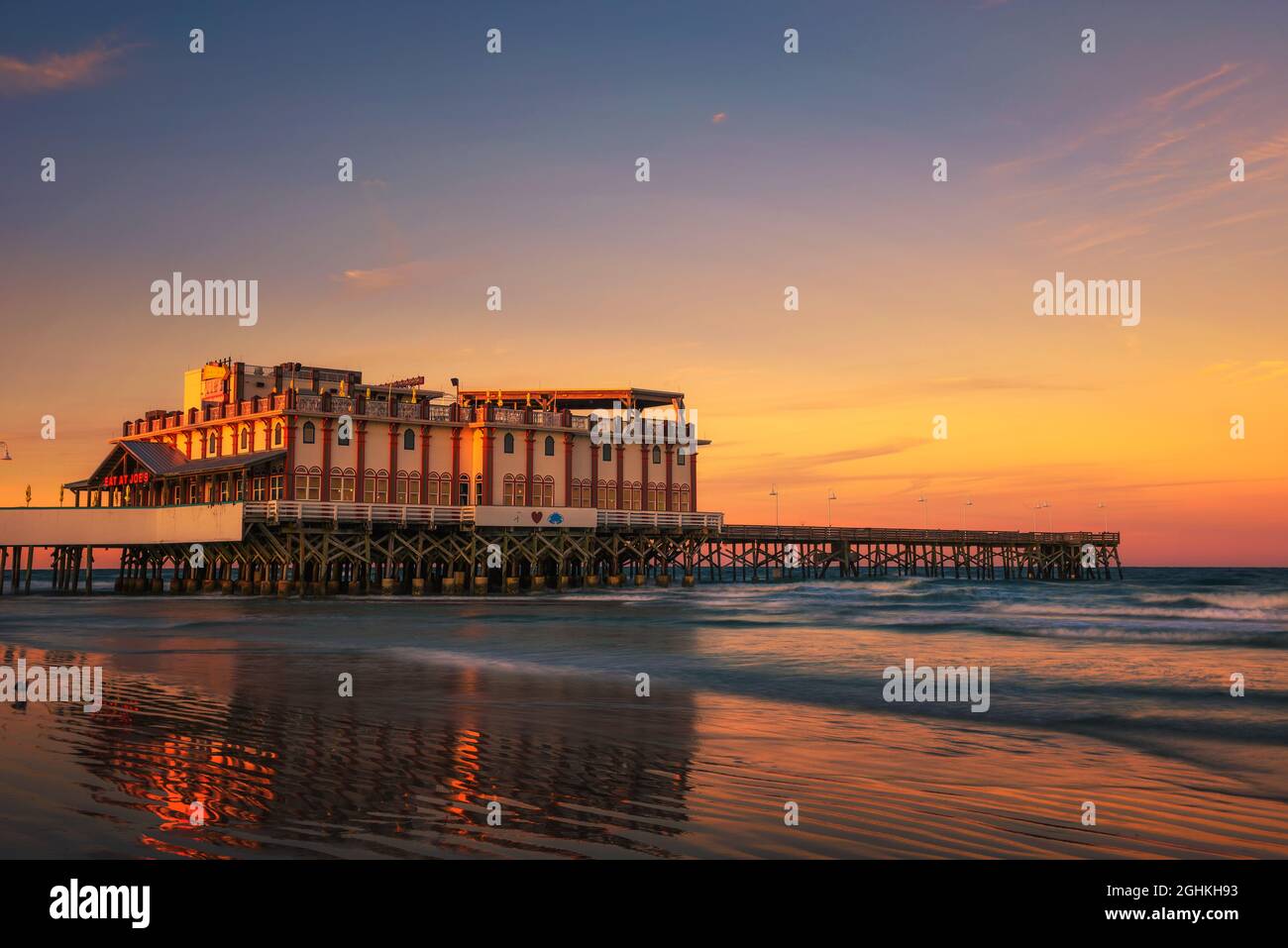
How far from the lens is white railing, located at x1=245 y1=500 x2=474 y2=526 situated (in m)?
57.9

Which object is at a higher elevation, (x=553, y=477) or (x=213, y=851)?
(x=553, y=477)

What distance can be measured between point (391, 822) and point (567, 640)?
2146 centimetres

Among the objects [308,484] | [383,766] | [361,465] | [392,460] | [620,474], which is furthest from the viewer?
[620,474]

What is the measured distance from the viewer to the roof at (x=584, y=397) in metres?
73.8

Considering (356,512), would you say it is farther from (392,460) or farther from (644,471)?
(644,471)

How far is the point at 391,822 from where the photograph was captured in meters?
8.38

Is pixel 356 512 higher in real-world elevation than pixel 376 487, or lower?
lower

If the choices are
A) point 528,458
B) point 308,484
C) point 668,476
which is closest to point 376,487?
point 308,484

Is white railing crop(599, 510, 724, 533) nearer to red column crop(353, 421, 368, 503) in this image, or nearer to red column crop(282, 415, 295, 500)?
red column crop(353, 421, 368, 503)

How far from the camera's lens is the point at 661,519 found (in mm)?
71938

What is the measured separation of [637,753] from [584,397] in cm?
6293
